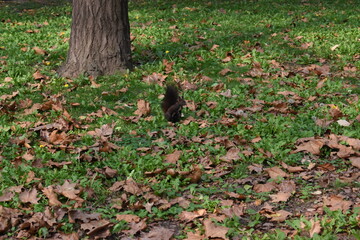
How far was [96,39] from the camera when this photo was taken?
7.11m

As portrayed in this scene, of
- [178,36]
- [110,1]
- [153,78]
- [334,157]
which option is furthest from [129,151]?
[178,36]

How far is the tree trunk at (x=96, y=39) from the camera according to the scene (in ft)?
23.3

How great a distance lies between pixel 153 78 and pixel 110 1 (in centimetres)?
130

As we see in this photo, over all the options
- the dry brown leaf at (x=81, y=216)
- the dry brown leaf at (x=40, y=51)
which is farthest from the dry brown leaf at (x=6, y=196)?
the dry brown leaf at (x=40, y=51)

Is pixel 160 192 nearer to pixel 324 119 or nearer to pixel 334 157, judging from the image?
pixel 334 157

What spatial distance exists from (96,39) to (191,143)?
9.53 feet

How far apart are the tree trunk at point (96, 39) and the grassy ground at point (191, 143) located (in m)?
0.27

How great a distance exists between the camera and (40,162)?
176 inches

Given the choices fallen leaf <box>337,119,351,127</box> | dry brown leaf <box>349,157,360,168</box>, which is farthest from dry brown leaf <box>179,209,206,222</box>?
fallen leaf <box>337,119,351,127</box>

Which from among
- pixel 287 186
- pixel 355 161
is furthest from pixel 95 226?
pixel 355 161

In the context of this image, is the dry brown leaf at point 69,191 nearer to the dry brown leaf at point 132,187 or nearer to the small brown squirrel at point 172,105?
the dry brown leaf at point 132,187

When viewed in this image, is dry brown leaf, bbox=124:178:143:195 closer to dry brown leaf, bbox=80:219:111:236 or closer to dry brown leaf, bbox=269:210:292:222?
dry brown leaf, bbox=80:219:111:236

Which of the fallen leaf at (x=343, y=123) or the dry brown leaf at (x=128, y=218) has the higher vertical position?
the fallen leaf at (x=343, y=123)

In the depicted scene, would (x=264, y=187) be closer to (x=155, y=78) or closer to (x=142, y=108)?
(x=142, y=108)
